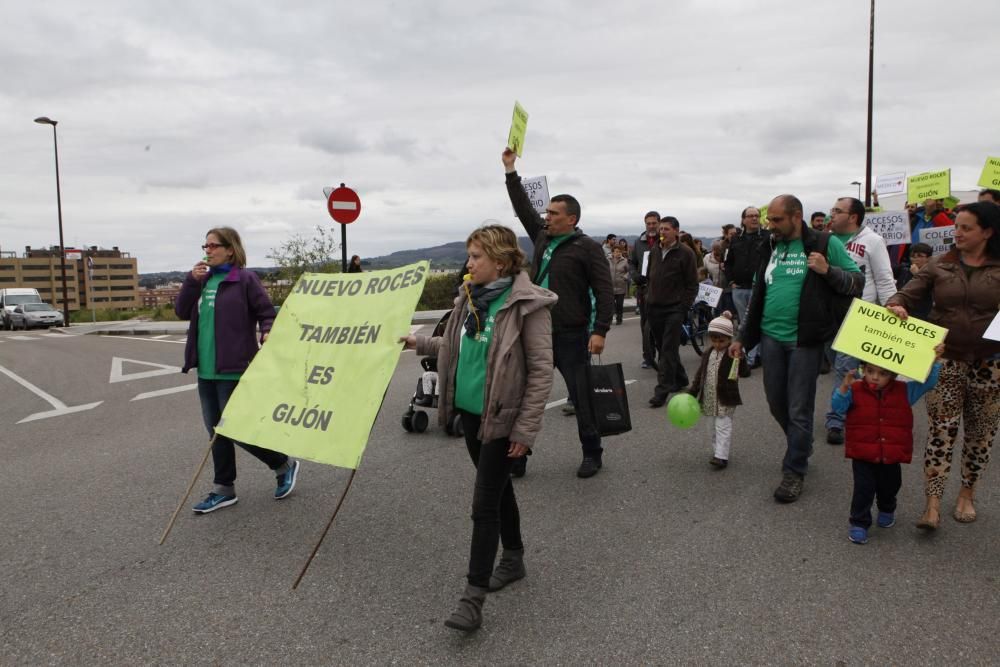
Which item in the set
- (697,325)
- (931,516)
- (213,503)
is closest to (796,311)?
(931,516)

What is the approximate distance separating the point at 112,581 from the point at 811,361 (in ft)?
13.8

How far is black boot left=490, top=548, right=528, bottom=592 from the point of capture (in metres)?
3.68

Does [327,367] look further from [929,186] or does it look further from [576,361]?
[929,186]

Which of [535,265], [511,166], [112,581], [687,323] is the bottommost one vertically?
[112,581]

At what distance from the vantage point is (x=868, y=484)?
4.18 metres

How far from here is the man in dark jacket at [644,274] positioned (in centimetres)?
1003

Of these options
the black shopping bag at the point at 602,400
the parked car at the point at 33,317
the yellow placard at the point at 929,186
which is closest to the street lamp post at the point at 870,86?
the yellow placard at the point at 929,186

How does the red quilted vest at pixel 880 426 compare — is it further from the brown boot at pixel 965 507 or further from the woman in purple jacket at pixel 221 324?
the woman in purple jacket at pixel 221 324

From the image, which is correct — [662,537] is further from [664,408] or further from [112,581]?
[664,408]

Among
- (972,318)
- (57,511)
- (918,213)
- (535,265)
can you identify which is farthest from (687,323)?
(57,511)

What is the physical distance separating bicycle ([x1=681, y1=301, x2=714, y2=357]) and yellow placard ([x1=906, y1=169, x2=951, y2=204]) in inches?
145

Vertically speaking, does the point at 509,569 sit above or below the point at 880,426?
below

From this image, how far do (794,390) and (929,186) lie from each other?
888cm

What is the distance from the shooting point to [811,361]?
474cm
